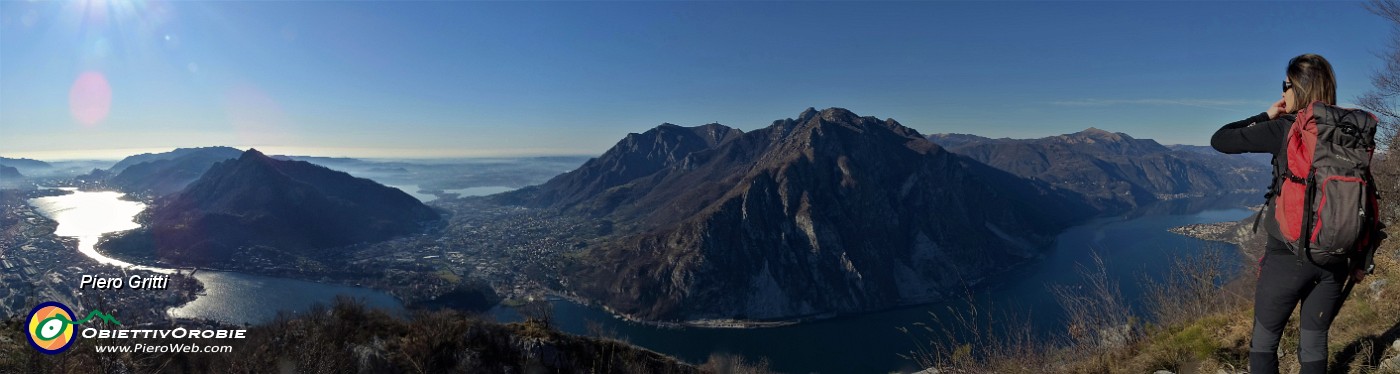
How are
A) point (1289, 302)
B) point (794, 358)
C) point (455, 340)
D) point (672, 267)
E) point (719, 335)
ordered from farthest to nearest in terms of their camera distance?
1. point (672, 267)
2. point (719, 335)
3. point (794, 358)
4. point (455, 340)
5. point (1289, 302)

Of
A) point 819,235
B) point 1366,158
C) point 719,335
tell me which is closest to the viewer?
point 1366,158

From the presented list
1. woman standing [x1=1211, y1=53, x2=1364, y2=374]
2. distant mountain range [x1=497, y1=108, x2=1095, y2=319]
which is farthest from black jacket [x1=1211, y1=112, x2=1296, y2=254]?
distant mountain range [x1=497, y1=108, x2=1095, y2=319]

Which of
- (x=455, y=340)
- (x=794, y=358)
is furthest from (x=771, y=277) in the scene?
(x=455, y=340)

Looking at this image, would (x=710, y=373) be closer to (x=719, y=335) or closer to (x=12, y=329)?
(x=12, y=329)

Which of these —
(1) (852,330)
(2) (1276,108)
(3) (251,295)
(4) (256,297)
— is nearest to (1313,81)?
A: (2) (1276,108)

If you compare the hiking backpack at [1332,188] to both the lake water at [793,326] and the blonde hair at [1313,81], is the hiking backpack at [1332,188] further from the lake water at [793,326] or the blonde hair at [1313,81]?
the lake water at [793,326]

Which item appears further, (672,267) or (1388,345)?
(672,267)

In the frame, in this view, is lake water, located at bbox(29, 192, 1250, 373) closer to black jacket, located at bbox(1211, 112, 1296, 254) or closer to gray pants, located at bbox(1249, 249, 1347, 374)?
gray pants, located at bbox(1249, 249, 1347, 374)
